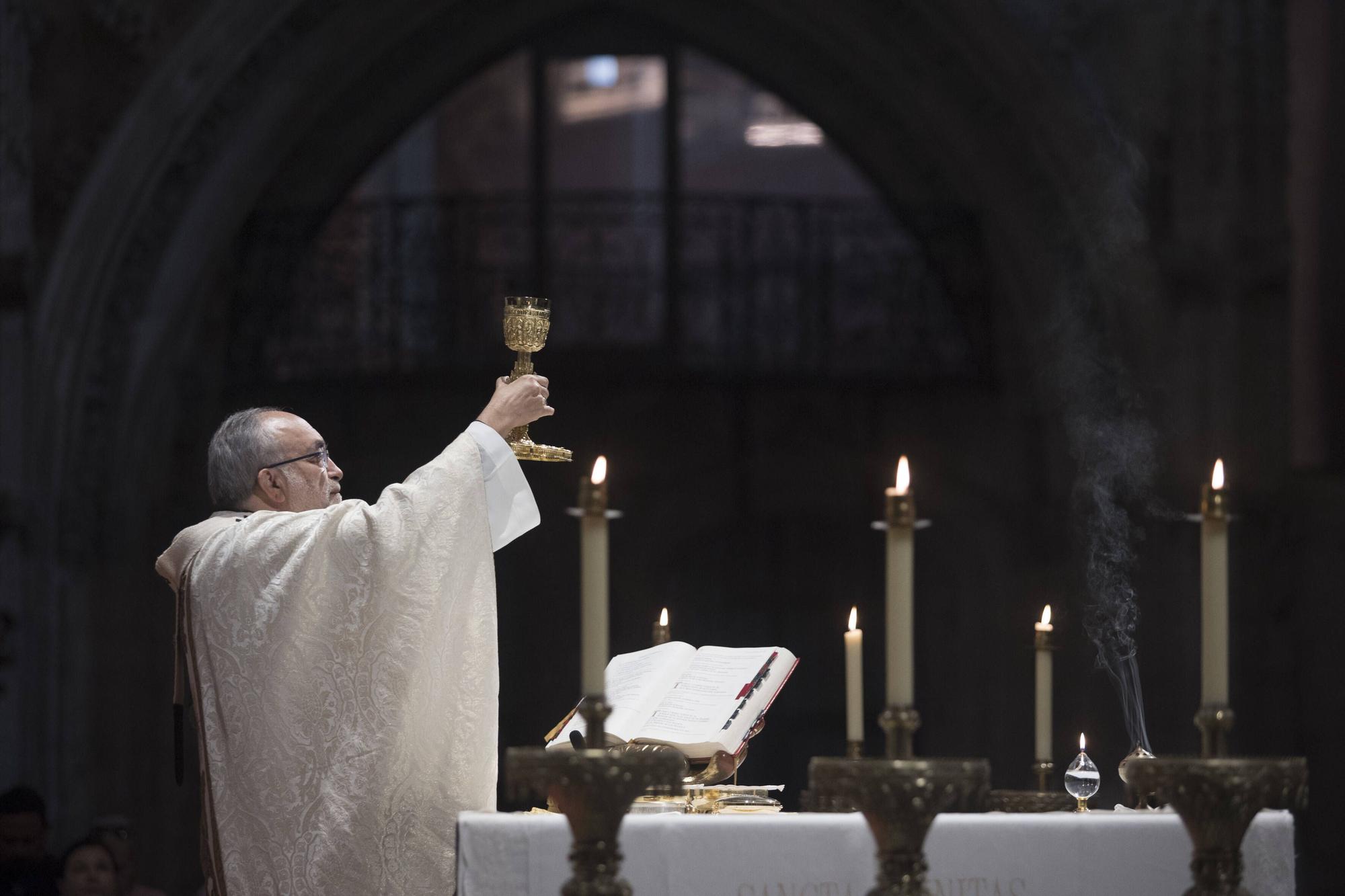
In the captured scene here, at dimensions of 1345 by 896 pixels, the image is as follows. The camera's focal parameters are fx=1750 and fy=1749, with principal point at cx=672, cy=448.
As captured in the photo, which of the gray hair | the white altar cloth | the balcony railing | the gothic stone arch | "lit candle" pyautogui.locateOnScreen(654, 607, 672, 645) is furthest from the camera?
the balcony railing

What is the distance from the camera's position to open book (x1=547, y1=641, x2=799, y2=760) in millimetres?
2992

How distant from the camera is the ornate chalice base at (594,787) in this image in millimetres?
2037

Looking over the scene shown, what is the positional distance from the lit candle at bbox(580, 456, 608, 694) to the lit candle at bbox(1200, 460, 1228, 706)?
0.72m

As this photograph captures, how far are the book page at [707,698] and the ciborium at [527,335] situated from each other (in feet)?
1.54

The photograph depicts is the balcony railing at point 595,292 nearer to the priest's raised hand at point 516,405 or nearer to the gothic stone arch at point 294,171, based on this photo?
the gothic stone arch at point 294,171

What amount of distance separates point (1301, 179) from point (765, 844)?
642 cm

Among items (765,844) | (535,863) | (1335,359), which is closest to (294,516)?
(535,863)

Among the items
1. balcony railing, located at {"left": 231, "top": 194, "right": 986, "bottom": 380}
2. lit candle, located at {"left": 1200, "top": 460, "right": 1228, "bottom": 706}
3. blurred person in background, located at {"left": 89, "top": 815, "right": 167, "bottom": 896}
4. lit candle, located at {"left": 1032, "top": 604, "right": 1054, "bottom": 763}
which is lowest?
blurred person in background, located at {"left": 89, "top": 815, "right": 167, "bottom": 896}

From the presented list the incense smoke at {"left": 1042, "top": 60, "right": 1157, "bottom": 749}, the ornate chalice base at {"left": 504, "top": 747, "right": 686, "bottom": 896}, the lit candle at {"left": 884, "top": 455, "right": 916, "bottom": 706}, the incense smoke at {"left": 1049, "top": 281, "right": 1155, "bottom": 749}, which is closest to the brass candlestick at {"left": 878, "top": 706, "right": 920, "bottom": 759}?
the lit candle at {"left": 884, "top": 455, "right": 916, "bottom": 706}

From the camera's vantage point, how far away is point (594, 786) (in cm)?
204

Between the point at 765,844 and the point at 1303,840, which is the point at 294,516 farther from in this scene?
the point at 1303,840

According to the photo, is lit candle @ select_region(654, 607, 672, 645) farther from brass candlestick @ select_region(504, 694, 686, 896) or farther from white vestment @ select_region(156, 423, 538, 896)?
brass candlestick @ select_region(504, 694, 686, 896)

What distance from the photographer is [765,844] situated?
8.84 feet

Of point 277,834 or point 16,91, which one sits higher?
point 16,91
